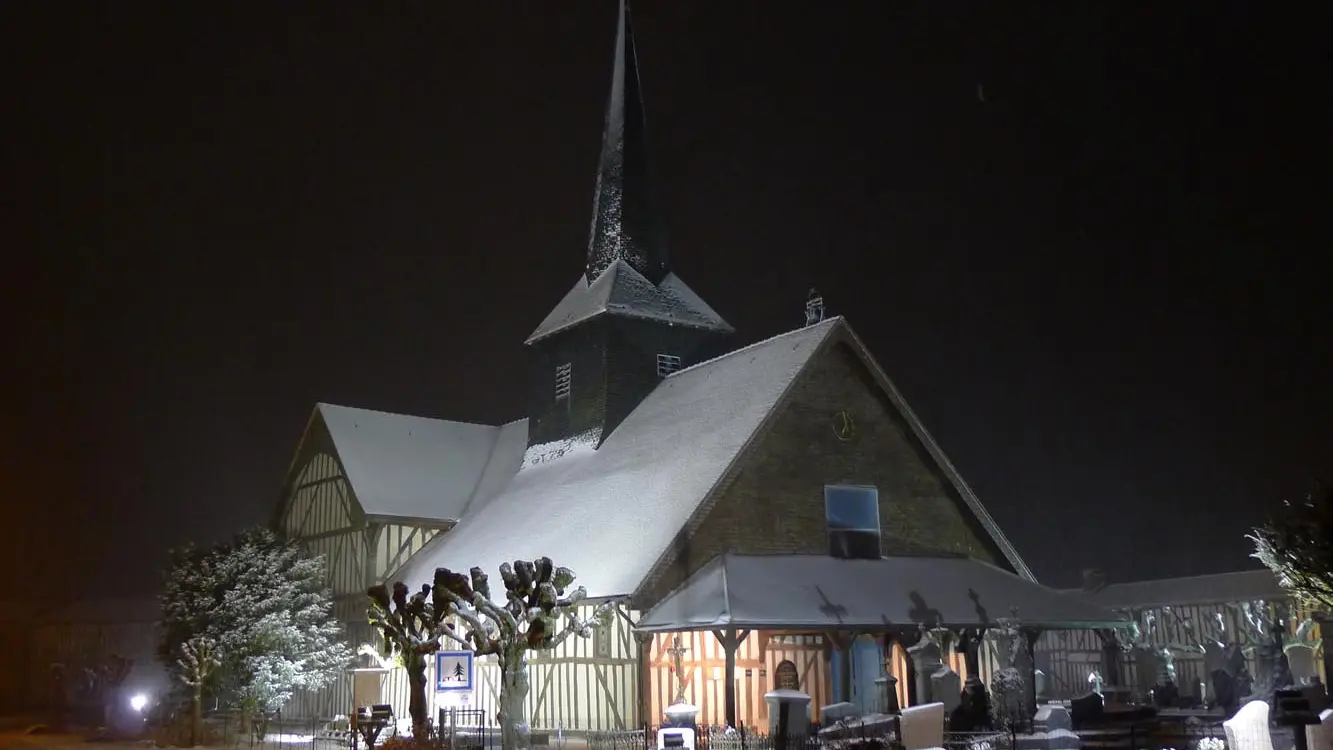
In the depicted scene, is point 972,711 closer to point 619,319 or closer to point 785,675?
point 785,675

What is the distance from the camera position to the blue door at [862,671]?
24844mm

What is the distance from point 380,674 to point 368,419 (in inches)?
430

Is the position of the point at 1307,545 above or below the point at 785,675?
above

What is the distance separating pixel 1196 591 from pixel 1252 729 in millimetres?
34782

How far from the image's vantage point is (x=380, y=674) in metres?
27.8

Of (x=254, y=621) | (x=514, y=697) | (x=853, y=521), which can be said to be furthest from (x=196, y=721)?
(x=853, y=521)

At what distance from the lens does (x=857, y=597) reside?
75.6 feet

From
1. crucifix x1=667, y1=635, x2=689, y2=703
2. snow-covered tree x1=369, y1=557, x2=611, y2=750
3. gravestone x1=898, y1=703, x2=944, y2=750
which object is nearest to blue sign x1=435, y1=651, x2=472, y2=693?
snow-covered tree x1=369, y1=557, x2=611, y2=750

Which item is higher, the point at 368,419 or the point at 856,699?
the point at 368,419

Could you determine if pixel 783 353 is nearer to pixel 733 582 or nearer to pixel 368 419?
pixel 733 582

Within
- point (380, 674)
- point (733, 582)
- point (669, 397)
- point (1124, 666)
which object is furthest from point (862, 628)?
point (1124, 666)

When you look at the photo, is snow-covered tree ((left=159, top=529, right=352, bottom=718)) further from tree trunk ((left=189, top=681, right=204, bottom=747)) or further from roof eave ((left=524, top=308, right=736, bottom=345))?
roof eave ((left=524, top=308, right=736, bottom=345))

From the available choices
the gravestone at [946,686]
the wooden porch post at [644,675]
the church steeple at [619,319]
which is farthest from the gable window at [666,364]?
the gravestone at [946,686]

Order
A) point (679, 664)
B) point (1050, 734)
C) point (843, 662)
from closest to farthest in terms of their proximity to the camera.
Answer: point (1050, 734) < point (679, 664) < point (843, 662)
